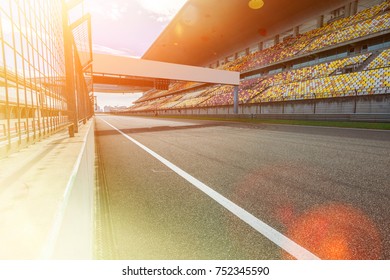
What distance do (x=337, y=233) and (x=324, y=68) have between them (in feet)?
93.5

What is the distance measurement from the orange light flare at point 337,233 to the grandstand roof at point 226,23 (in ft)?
100

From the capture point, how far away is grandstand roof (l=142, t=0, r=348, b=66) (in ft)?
92.3

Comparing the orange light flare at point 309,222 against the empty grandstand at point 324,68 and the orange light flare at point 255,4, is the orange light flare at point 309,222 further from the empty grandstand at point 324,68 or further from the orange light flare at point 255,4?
the orange light flare at point 255,4

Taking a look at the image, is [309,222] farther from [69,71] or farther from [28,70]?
[69,71]

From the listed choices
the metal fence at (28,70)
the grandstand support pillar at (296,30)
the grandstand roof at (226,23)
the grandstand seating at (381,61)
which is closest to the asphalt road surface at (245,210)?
the metal fence at (28,70)

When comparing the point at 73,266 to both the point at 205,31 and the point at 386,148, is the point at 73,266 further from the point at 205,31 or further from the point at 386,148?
the point at 205,31

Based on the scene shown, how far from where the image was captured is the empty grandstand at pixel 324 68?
60.4 feet

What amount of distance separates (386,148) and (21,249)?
7861 mm

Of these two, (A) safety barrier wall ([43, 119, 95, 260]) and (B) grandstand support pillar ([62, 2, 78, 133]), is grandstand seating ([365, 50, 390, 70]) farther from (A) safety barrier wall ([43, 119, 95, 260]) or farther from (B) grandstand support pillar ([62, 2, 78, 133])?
(A) safety barrier wall ([43, 119, 95, 260])

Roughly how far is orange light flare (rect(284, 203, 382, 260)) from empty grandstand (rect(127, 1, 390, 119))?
712 inches

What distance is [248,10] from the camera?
2895 centimetres

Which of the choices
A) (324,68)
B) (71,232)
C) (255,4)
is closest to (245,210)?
(71,232)

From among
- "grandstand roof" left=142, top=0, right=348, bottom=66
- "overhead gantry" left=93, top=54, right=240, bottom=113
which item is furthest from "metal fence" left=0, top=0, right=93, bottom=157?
"grandstand roof" left=142, top=0, right=348, bottom=66

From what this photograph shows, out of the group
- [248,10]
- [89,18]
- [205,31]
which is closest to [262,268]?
[89,18]
